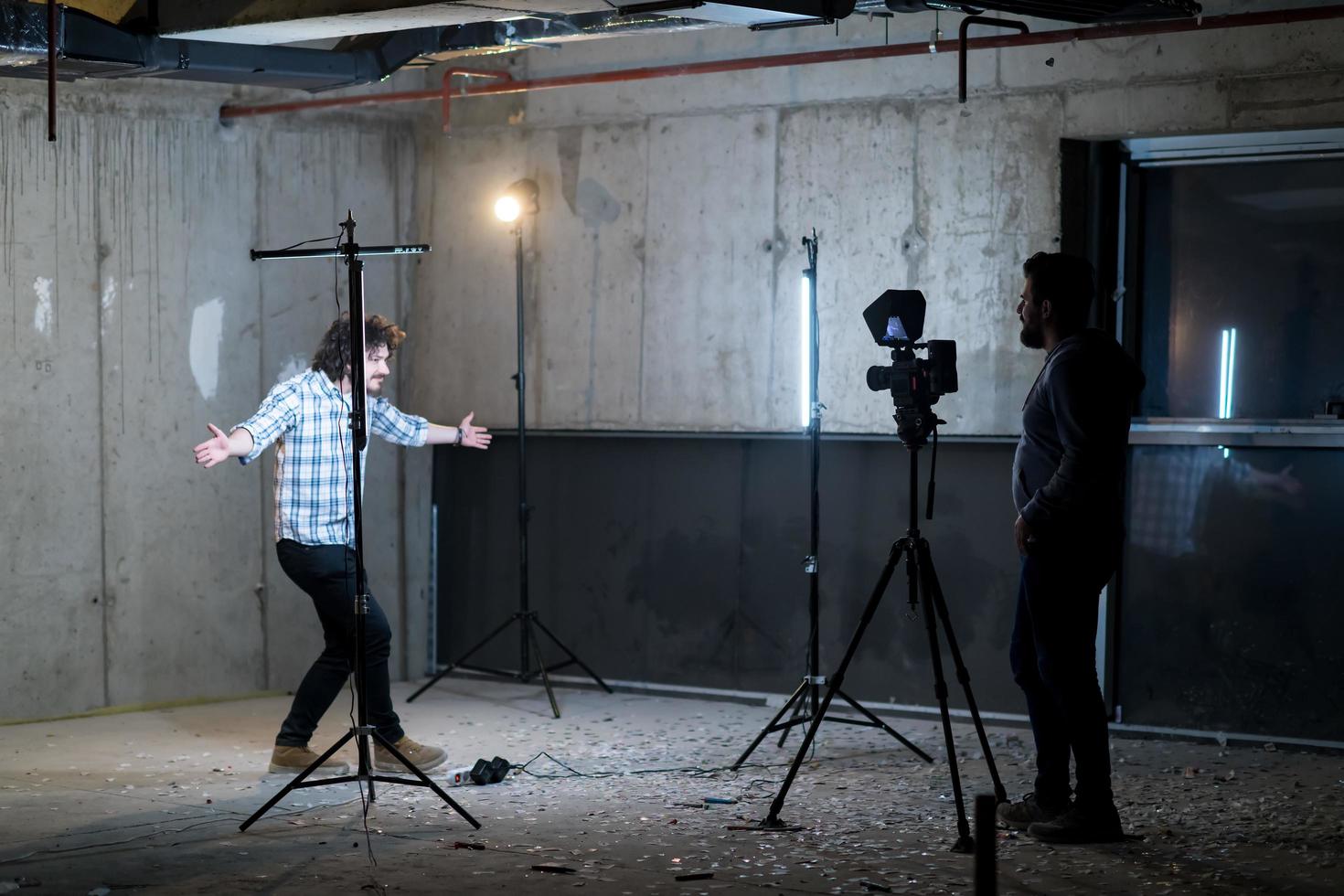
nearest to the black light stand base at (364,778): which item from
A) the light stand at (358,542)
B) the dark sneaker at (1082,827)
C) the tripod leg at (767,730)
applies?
the light stand at (358,542)

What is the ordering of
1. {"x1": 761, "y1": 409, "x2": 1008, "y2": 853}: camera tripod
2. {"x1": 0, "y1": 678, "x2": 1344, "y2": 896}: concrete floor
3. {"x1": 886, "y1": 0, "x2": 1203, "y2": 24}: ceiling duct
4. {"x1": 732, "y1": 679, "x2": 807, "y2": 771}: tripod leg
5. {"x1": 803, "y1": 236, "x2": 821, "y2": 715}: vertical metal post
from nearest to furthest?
{"x1": 0, "y1": 678, "x2": 1344, "y2": 896}: concrete floor < {"x1": 761, "y1": 409, "x2": 1008, "y2": 853}: camera tripod < {"x1": 886, "y1": 0, "x2": 1203, "y2": 24}: ceiling duct < {"x1": 732, "y1": 679, "x2": 807, "y2": 771}: tripod leg < {"x1": 803, "y1": 236, "x2": 821, "y2": 715}: vertical metal post

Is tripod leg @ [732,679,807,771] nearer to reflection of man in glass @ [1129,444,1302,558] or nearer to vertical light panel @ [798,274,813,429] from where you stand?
vertical light panel @ [798,274,813,429]

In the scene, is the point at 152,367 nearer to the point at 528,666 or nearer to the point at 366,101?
the point at 366,101

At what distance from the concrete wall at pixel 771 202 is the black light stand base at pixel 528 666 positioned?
3.19 feet

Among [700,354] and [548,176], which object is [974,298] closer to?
[700,354]

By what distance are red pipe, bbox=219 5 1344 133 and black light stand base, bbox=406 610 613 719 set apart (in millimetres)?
2226

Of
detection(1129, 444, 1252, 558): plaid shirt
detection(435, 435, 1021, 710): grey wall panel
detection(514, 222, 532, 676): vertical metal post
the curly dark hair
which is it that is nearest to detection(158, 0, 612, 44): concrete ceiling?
the curly dark hair

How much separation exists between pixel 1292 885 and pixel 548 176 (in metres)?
4.61

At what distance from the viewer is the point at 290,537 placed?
18.2ft

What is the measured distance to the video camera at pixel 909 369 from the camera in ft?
15.9

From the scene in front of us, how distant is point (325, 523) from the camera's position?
18.3ft

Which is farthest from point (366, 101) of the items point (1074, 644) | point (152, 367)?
point (1074, 644)

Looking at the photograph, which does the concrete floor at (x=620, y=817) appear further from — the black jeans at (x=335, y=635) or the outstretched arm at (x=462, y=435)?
the outstretched arm at (x=462, y=435)

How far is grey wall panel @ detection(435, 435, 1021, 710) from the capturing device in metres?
6.59
